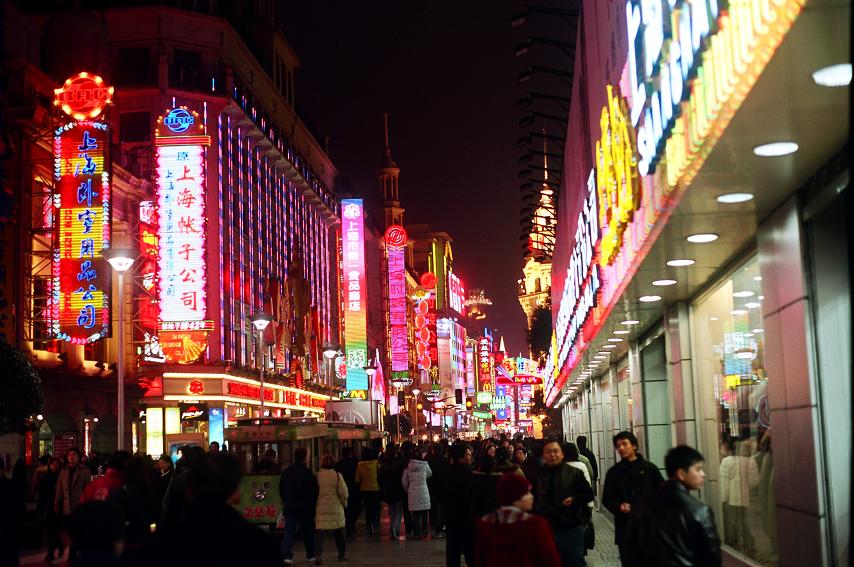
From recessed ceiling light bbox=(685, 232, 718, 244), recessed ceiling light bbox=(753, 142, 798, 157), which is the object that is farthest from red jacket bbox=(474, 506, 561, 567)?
recessed ceiling light bbox=(685, 232, 718, 244)

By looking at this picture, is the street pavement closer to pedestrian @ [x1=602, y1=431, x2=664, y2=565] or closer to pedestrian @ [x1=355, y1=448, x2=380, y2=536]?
pedestrian @ [x1=355, y1=448, x2=380, y2=536]

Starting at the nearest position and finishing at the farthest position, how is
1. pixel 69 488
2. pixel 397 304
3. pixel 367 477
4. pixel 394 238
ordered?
1. pixel 69 488
2. pixel 367 477
3. pixel 397 304
4. pixel 394 238

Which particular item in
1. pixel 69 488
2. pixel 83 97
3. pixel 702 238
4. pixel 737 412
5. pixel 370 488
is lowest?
pixel 370 488

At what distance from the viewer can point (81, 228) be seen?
36438 millimetres

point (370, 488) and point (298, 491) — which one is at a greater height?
point (298, 491)

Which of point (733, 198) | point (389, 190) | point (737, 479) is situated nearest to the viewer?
point (733, 198)

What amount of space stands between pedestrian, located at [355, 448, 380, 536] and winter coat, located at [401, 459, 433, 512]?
2372 mm

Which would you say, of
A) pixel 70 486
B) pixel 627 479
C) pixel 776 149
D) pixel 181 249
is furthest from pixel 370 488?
pixel 181 249

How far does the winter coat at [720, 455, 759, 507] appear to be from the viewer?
46.2 ft

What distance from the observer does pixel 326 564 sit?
18.7m

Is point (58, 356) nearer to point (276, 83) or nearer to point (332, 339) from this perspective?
point (276, 83)

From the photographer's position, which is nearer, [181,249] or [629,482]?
[629,482]

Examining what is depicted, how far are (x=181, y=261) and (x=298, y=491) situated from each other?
2874cm

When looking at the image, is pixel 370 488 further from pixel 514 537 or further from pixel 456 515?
pixel 514 537
